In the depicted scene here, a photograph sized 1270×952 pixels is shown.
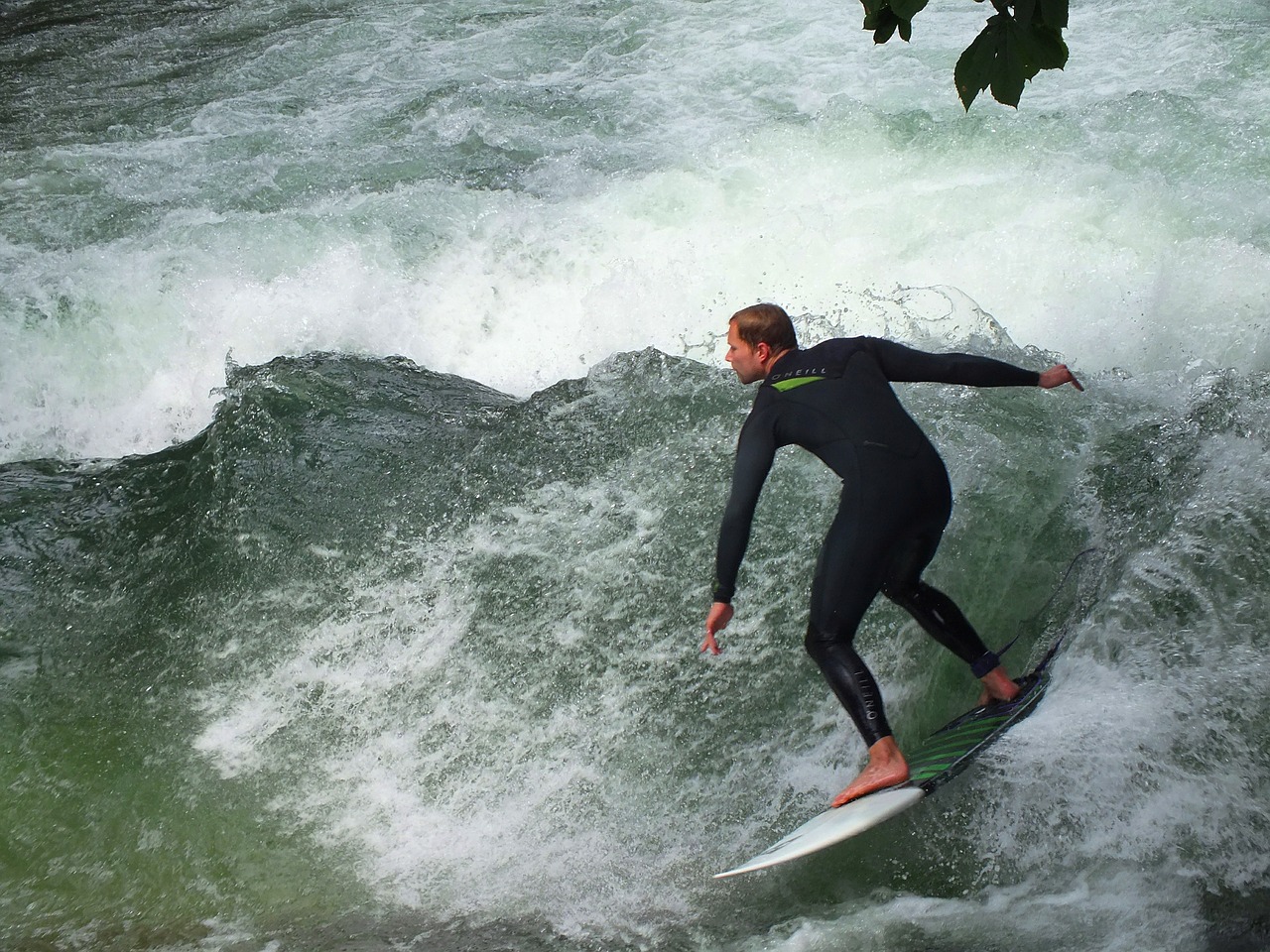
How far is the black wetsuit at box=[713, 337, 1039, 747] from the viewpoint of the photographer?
352 centimetres

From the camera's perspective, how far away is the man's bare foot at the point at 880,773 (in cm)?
338

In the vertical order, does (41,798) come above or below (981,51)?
below

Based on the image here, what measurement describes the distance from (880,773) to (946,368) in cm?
125

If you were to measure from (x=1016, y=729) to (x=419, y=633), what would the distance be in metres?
2.13

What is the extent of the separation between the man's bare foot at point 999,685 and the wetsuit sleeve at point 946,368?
0.89 metres

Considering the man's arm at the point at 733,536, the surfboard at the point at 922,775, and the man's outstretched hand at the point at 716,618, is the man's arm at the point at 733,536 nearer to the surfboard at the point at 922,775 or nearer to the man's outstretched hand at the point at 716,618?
the man's outstretched hand at the point at 716,618

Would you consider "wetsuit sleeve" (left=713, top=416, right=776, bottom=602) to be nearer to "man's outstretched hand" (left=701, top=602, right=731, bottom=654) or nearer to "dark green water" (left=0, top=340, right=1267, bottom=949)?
"man's outstretched hand" (left=701, top=602, right=731, bottom=654)

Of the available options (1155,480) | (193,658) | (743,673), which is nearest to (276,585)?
(193,658)

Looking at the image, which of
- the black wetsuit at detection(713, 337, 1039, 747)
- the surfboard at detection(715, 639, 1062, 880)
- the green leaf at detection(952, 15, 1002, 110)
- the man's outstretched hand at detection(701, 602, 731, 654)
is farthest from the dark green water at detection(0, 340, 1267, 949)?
the green leaf at detection(952, 15, 1002, 110)

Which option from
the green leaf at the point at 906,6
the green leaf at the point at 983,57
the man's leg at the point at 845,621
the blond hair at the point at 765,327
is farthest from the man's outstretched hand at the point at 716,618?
the green leaf at the point at 906,6

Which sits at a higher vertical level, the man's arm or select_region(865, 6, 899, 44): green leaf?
select_region(865, 6, 899, 44): green leaf

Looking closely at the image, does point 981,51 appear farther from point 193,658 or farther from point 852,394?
point 193,658

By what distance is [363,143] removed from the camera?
8.55 meters

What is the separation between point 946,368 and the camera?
3836mm
